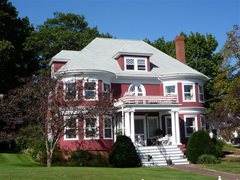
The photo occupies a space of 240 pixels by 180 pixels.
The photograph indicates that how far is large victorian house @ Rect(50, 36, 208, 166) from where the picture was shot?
30750 mm

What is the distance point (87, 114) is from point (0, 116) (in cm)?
619

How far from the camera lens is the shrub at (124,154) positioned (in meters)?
27.3

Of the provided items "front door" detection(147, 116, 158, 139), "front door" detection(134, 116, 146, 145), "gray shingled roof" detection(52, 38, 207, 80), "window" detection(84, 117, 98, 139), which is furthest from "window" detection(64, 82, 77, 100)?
"front door" detection(147, 116, 158, 139)

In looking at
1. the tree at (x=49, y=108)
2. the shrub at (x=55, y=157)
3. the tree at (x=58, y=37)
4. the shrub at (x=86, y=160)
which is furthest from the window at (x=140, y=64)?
the tree at (x=58, y=37)

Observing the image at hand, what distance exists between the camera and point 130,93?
33.6m

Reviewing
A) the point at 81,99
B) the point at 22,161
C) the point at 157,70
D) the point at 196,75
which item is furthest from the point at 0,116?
the point at 196,75

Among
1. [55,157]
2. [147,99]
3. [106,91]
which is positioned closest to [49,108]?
[55,157]

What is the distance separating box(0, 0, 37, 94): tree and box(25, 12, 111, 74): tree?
3.46 feet

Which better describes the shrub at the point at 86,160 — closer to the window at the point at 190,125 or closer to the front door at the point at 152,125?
the front door at the point at 152,125

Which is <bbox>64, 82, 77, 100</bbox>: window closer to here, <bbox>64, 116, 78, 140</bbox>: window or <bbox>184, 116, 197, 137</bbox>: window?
<bbox>64, 116, 78, 140</bbox>: window

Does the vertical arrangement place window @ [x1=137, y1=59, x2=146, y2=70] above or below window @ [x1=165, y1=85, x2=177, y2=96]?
above

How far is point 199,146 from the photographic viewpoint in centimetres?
3025

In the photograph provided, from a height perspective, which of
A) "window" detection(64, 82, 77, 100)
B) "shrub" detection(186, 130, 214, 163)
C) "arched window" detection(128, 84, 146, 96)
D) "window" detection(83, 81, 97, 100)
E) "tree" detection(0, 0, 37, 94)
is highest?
"tree" detection(0, 0, 37, 94)

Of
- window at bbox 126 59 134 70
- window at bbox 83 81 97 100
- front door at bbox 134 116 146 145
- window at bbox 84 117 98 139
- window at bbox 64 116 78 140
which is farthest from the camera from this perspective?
window at bbox 126 59 134 70
